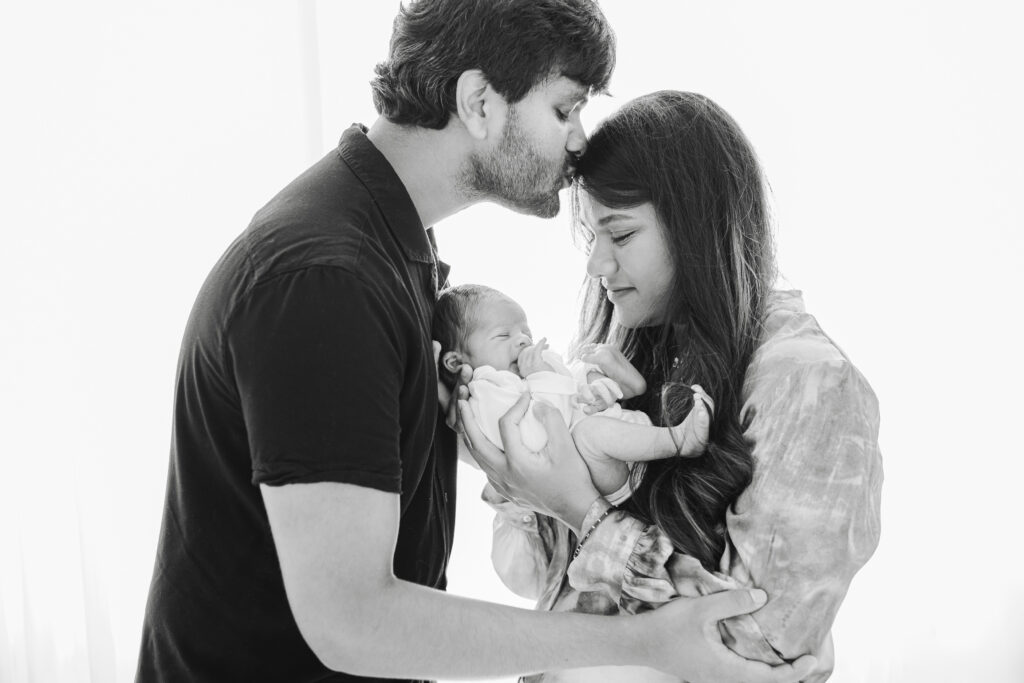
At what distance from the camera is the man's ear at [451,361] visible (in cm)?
159

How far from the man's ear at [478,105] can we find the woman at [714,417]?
0.22 metres

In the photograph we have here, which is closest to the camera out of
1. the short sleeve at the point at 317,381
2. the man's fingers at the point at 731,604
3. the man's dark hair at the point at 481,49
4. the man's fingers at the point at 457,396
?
the short sleeve at the point at 317,381

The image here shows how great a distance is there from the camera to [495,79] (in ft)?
4.69

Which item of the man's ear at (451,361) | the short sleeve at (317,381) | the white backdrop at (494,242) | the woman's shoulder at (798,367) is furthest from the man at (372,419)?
the white backdrop at (494,242)

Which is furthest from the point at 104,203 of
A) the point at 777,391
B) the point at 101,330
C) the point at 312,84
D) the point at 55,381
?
the point at 777,391

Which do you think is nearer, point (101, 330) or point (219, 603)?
point (219, 603)

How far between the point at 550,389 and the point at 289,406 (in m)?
0.60

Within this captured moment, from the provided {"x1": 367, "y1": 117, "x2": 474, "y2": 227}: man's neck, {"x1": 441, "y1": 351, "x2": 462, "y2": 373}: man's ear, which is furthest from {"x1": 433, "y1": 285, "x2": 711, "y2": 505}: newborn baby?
{"x1": 367, "y1": 117, "x2": 474, "y2": 227}: man's neck

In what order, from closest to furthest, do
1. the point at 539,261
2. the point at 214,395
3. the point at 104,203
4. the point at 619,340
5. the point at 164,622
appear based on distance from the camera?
the point at 214,395 → the point at 164,622 → the point at 619,340 → the point at 104,203 → the point at 539,261

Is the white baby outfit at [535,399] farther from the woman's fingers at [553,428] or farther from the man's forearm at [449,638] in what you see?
the man's forearm at [449,638]

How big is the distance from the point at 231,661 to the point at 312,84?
2.12 m

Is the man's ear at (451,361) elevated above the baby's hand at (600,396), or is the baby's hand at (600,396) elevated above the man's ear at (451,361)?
the man's ear at (451,361)

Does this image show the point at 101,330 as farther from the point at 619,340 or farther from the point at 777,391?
the point at 777,391

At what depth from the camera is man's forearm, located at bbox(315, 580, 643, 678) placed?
1.12 metres
